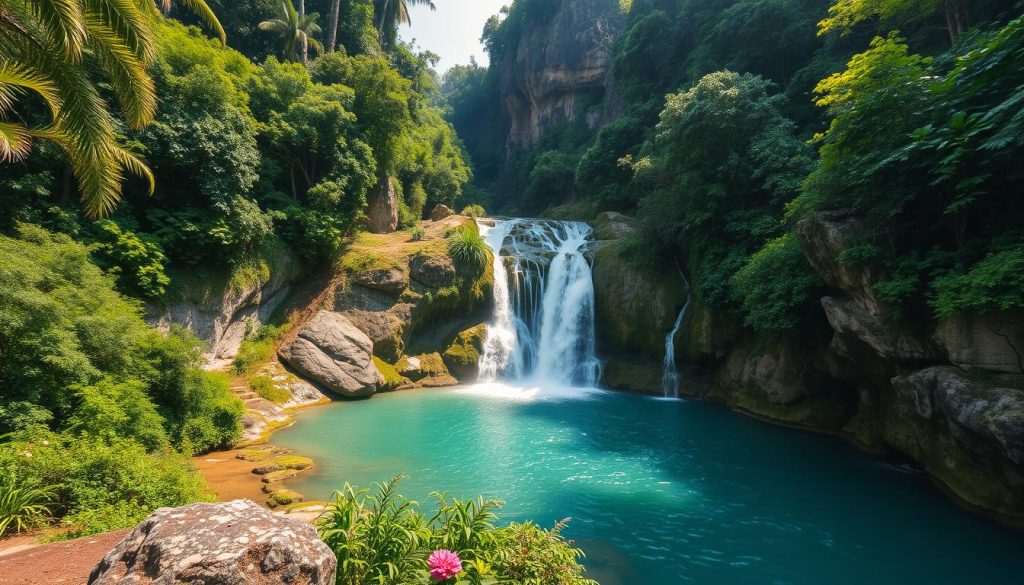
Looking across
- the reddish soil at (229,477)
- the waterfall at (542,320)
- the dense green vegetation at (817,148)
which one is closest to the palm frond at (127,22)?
the reddish soil at (229,477)

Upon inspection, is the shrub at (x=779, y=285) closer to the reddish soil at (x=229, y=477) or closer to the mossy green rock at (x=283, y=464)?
the mossy green rock at (x=283, y=464)

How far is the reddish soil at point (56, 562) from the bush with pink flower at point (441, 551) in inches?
77.0

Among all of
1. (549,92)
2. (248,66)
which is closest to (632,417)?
(248,66)

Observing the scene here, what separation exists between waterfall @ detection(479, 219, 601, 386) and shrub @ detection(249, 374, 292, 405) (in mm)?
7283

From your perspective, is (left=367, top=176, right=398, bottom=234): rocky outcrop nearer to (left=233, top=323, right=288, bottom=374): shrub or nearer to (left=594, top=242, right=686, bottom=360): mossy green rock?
(left=233, top=323, right=288, bottom=374): shrub

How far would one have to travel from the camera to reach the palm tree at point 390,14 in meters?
32.6

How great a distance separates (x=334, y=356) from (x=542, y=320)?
865cm

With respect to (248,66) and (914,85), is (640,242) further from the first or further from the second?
(248,66)

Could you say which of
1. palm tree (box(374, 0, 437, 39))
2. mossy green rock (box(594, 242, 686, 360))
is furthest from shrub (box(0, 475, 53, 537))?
palm tree (box(374, 0, 437, 39))

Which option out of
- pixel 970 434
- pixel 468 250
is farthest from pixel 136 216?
pixel 970 434

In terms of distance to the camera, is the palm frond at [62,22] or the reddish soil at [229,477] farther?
the reddish soil at [229,477]

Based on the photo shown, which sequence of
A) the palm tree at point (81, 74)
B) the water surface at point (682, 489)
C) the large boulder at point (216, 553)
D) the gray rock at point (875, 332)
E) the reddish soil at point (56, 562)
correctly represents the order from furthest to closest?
1. the gray rock at point (875, 332)
2. the palm tree at point (81, 74)
3. the water surface at point (682, 489)
4. the reddish soil at point (56, 562)
5. the large boulder at point (216, 553)

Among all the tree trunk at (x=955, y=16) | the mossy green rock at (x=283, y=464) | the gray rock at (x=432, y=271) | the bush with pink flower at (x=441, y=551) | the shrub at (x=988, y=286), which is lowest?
the mossy green rock at (x=283, y=464)

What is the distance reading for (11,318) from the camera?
20.9ft
